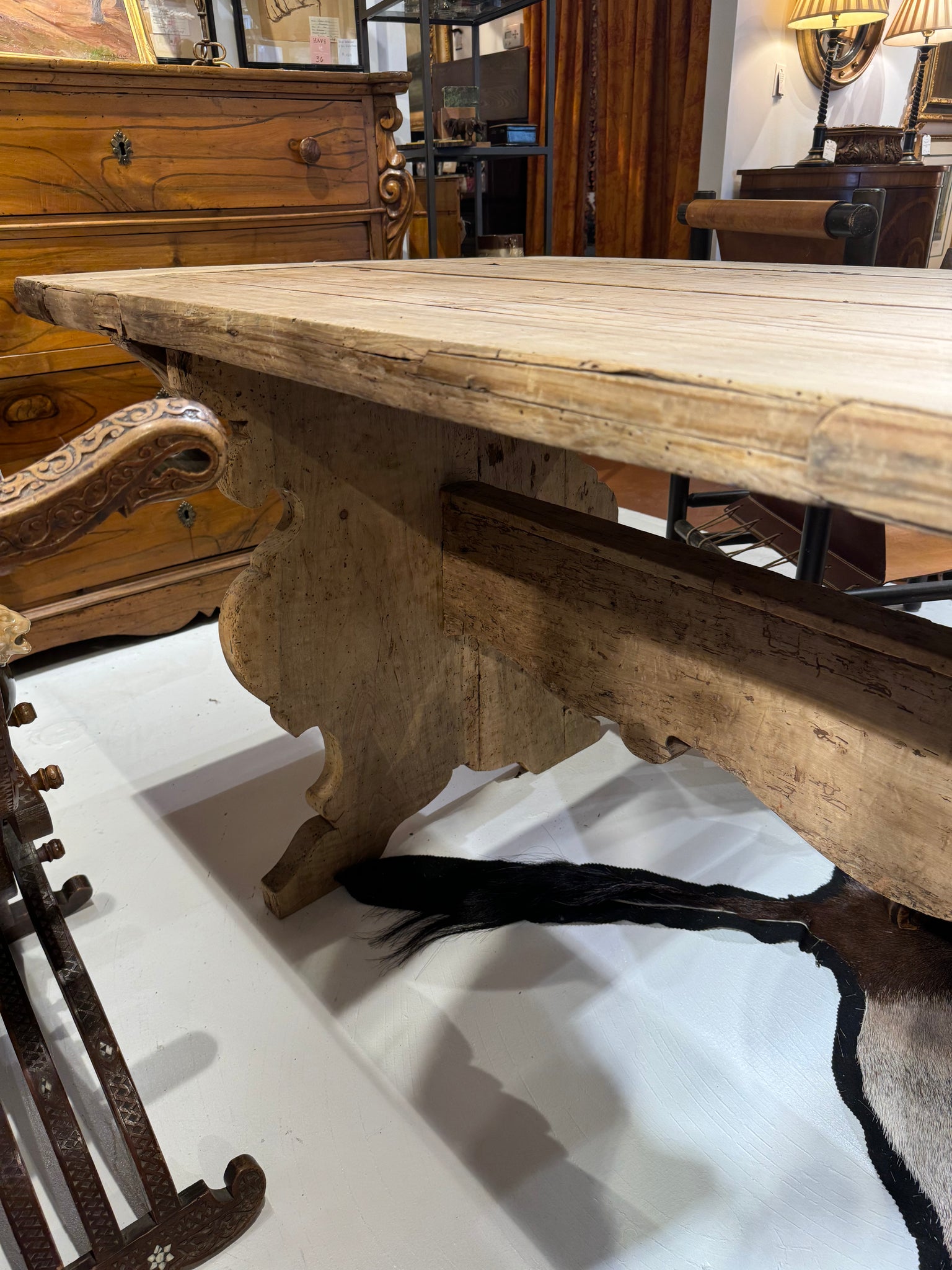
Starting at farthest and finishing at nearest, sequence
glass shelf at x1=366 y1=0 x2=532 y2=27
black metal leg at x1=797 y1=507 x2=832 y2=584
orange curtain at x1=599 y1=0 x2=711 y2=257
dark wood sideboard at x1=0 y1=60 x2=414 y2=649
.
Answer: orange curtain at x1=599 y1=0 x2=711 y2=257 → glass shelf at x1=366 y1=0 x2=532 y2=27 → dark wood sideboard at x1=0 y1=60 x2=414 y2=649 → black metal leg at x1=797 y1=507 x2=832 y2=584

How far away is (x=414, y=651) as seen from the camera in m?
1.23

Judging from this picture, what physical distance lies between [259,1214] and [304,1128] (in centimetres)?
9

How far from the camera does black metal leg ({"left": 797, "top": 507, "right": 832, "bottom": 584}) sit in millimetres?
1267

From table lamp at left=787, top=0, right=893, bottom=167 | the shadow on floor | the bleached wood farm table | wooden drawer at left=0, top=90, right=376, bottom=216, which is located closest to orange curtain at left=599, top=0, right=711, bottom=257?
table lamp at left=787, top=0, right=893, bottom=167

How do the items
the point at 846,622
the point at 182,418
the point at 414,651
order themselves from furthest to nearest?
1. the point at 414,651
2. the point at 846,622
3. the point at 182,418

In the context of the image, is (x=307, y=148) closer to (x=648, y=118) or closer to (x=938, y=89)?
(x=648, y=118)

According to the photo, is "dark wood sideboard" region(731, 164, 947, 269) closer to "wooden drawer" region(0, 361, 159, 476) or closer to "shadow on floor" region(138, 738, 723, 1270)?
"shadow on floor" region(138, 738, 723, 1270)

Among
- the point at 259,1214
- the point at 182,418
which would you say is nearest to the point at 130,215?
the point at 182,418

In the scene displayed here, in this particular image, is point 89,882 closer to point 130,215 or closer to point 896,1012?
point 896,1012

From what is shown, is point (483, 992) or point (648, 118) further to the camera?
point (648, 118)

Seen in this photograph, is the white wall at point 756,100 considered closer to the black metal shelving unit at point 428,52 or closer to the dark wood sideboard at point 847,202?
the dark wood sideboard at point 847,202

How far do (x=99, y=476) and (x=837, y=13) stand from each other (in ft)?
12.8

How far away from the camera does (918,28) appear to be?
3.47 metres

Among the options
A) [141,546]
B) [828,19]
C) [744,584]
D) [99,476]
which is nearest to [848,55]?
[828,19]
